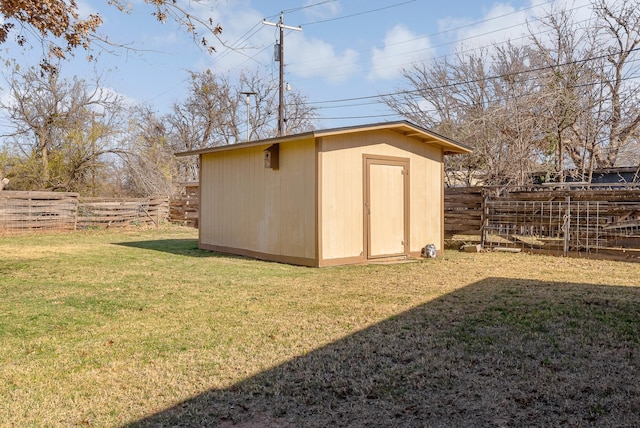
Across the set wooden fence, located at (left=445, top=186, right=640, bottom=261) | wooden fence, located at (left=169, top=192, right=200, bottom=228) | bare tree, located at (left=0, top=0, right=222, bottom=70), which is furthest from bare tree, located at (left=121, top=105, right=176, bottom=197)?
wooden fence, located at (left=445, top=186, right=640, bottom=261)

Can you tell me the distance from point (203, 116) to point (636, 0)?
2143cm

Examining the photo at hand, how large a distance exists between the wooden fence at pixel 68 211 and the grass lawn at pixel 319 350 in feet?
29.4

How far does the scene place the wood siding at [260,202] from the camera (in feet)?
27.2

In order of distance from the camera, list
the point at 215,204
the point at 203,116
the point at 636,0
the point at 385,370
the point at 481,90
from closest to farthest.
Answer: the point at 385,370
the point at 215,204
the point at 636,0
the point at 481,90
the point at 203,116

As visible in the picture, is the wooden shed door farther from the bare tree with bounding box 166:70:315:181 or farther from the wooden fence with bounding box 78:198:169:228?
the bare tree with bounding box 166:70:315:181

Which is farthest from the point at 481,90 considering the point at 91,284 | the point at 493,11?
the point at 91,284

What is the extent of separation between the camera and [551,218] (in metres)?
9.79

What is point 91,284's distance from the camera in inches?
251

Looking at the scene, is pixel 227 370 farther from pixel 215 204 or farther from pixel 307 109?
pixel 307 109

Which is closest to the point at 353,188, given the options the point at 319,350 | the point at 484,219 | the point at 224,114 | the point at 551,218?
the point at 484,219

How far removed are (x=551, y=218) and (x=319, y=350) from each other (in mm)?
7775

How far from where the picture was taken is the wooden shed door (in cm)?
865

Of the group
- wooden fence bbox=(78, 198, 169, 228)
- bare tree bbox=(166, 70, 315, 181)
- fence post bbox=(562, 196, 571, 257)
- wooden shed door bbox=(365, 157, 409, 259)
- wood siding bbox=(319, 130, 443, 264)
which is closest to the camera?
wood siding bbox=(319, 130, 443, 264)

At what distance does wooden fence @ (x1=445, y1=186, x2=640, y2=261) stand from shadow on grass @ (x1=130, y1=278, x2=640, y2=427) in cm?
503
